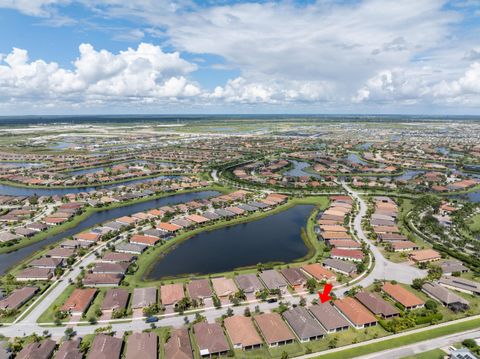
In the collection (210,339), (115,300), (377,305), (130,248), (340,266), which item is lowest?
(210,339)

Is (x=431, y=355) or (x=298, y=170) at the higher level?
(x=298, y=170)

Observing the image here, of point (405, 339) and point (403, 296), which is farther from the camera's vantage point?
point (403, 296)

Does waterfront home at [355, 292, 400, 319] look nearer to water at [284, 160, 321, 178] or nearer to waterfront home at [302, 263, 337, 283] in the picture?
waterfront home at [302, 263, 337, 283]

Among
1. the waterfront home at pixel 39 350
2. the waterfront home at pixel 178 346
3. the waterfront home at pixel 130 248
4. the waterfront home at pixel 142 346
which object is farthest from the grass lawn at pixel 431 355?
the waterfront home at pixel 130 248

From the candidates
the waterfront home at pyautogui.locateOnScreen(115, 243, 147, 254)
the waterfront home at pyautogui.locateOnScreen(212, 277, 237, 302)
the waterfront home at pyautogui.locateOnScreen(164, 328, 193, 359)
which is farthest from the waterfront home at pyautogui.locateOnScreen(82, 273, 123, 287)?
the waterfront home at pyautogui.locateOnScreen(164, 328, 193, 359)

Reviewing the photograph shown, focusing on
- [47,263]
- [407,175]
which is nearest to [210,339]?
[47,263]

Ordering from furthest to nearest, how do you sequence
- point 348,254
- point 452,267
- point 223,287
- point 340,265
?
point 348,254, point 340,265, point 452,267, point 223,287

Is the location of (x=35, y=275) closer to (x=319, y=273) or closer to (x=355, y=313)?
(x=319, y=273)
